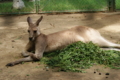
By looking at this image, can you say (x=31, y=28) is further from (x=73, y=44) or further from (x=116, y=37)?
(x=116, y=37)

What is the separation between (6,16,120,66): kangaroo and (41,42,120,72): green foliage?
14 centimetres

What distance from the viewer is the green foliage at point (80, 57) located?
4.07 metres

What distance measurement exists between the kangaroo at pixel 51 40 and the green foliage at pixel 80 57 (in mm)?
135

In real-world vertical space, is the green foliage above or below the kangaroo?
below

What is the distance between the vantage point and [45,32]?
21.7 feet

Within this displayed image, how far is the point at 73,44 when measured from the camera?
15.3 ft

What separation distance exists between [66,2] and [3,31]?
12.6 ft

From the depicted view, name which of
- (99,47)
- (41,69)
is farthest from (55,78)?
(99,47)

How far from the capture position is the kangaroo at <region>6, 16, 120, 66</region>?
14.7 feet

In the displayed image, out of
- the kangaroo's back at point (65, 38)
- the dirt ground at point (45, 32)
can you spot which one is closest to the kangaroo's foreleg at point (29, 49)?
the dirt ground at point (45, 32)

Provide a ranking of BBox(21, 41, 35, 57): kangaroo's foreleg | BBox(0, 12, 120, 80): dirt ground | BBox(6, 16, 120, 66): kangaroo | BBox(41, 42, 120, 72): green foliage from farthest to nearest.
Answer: BBox(21, 41, 35, 57): kangaroo's foreleg → BBox(6, 16, 120, 66): kangaroo → BBox(41, 42, 120, 72): green foliage → BBox(0, 12, 120, 80): dirt ground

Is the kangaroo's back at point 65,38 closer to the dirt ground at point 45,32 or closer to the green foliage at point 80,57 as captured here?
the green foliage at point 80,57

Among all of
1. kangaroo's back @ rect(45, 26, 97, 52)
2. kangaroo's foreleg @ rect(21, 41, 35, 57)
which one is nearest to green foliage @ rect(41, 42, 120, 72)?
kangaroo's back @ rect(45, 26, 97, 52)

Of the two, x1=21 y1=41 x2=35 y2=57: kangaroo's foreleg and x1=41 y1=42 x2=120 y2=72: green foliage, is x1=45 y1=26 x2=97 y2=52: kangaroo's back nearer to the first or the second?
x1=41 y1=42 x2=120 y2=72: green foliage
